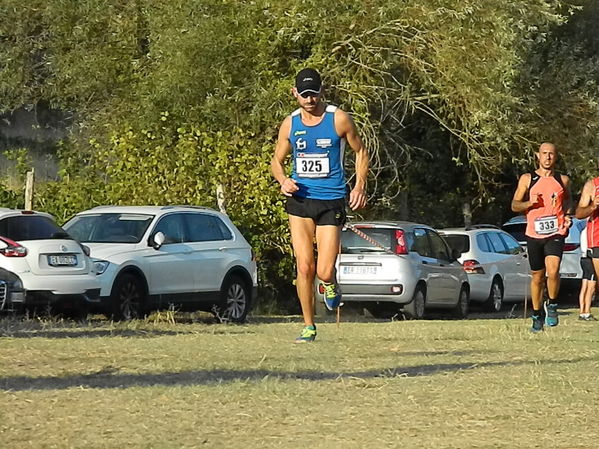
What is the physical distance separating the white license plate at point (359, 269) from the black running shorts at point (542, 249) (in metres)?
6.64

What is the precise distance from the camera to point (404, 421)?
7375 millimetres

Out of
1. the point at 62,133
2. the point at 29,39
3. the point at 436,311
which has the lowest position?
the point at 436,311

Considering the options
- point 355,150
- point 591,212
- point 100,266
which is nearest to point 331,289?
Answer: point 355,150

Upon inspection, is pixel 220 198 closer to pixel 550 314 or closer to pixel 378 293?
pixel 378 293

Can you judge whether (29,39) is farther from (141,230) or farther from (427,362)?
(427,362)

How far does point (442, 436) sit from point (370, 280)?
13815mm

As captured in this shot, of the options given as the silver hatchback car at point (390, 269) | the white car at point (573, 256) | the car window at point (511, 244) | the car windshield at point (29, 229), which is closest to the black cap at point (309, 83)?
the car windshield at point (29, 229)

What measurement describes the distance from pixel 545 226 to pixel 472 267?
10.2 m

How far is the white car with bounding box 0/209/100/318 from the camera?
614 inches

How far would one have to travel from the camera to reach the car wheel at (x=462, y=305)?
22691 millimetres

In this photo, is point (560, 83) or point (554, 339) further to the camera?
point (560, 83)

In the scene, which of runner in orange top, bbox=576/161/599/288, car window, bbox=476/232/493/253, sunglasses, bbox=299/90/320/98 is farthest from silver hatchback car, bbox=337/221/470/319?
sunglasses, bbox=299/90/320/98

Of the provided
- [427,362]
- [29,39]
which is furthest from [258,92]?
[427,362]

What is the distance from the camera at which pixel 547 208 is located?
46.3 ft
